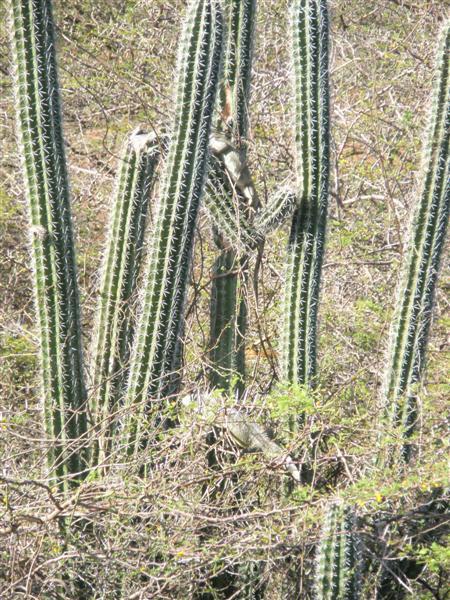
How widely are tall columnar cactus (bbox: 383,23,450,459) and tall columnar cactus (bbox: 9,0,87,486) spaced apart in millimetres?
1512

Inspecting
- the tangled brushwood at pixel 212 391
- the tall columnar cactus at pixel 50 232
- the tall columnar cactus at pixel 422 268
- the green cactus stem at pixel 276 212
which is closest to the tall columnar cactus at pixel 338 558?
the tangled brushwood at pixel 212 391

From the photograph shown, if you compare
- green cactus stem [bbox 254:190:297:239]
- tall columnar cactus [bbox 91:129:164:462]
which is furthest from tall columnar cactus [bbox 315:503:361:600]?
green cactus stem [bbox 254:190:297:239]

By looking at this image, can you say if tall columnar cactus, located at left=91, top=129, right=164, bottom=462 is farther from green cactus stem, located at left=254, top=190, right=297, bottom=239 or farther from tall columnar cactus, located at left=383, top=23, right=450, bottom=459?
tall columnar cactus, located at left=383, top=23, right=450, bottom=459

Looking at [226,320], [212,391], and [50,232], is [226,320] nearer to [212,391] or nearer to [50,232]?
[212,391]

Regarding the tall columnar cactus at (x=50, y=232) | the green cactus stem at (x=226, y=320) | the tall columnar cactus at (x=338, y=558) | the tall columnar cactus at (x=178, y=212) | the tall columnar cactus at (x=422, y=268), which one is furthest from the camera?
the green cactus stem at (x=226, y=320)

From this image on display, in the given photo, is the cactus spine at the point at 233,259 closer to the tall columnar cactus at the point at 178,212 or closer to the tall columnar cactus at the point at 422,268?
the tall columnar cactus at the point at 178,212

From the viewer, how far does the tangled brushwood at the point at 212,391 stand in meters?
4.14

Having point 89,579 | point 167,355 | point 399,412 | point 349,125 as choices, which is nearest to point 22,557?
point 89,579

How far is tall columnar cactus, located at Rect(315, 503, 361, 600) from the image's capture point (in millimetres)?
4059

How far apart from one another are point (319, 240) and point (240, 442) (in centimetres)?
105

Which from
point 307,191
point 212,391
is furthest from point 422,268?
point 212,391

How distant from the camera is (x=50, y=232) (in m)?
4.39

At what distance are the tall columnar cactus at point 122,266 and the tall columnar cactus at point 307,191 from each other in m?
0.71

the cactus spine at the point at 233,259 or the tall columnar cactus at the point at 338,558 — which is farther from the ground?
the cactus spine at the point at 233,259
